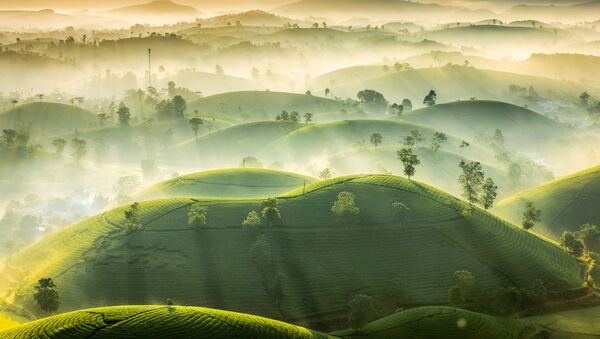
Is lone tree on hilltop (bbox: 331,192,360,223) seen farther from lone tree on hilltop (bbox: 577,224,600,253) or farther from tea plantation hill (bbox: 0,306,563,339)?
lone tree on hilltop (bbox: 577,224,600,253)

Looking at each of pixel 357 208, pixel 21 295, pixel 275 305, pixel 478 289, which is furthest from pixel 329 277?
pixel 21 295

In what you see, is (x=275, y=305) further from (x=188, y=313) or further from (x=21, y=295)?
(x=21, y=295)

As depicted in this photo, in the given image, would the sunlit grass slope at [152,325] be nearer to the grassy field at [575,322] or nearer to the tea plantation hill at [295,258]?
the tea plantation hill at [295,258]

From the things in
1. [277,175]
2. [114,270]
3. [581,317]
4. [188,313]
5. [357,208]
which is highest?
[277,175]

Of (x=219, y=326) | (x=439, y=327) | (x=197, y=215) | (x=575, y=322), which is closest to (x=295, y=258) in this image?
(x=197, y=215)

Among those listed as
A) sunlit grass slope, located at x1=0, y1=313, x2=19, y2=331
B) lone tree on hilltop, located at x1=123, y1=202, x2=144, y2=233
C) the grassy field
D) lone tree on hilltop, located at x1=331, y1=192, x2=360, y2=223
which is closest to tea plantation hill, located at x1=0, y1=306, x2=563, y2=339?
the grassy field

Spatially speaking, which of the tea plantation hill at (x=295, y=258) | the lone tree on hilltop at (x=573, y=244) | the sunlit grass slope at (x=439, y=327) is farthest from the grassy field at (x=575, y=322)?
the lone tree on hilltop at (x=573, y=244)

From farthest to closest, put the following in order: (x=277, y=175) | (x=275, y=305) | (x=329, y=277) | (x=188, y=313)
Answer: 1. (x=277, y=175)
2. (x=329, y=277)
3. (x=275, y=305)
4. (x=188, y=313)
